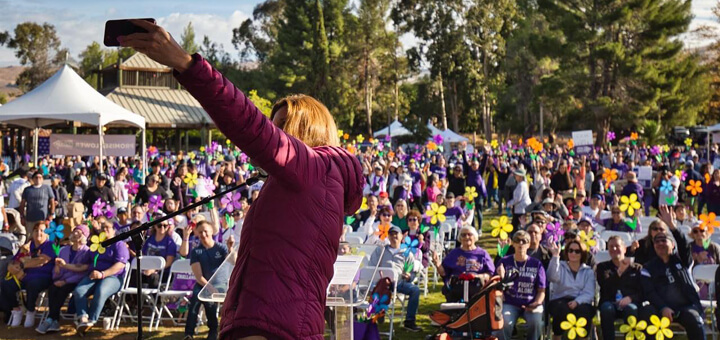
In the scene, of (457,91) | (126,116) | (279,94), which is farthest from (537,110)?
(126,116)

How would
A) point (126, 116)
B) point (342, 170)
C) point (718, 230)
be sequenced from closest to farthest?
1. point (342, 170)
2. point (718, 230)
3. point (126, 116)

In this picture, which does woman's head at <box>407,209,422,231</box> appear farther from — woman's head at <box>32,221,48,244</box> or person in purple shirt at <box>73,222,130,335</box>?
woman's head at <box>32,221,48,244</box>

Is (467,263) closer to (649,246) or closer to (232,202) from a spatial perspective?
(649,246)

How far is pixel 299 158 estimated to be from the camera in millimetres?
1851

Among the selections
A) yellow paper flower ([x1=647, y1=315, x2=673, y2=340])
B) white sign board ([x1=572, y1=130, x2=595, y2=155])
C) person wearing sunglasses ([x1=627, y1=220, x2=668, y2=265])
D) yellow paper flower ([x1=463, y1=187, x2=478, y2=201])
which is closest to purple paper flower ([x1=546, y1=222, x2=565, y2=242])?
person wearing sunglasses ([x1=627, y1=220, x2=668, y2=265])

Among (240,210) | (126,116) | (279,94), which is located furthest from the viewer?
(279,94)

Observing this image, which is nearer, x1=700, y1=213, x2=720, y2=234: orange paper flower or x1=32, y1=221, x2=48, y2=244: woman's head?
x1=700, y1=213, x2=720, y2=234: orange paper flower

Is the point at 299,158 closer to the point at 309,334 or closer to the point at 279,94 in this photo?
the point at 309,334

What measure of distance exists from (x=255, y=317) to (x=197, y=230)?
5874 mm

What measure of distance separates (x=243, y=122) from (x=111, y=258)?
6940 mm

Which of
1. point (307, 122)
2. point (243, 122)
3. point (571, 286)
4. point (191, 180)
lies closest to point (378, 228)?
point (571, 286)

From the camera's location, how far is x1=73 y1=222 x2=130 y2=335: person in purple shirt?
7.83m

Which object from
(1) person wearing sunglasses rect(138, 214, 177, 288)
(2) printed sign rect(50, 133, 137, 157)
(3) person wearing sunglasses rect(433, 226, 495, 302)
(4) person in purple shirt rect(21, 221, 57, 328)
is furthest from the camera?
(2) printed sign rect(50, 133, 137, 157)

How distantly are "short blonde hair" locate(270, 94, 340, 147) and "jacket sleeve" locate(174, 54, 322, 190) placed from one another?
0.68 ft
